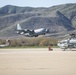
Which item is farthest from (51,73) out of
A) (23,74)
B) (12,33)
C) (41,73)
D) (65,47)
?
(12,33)

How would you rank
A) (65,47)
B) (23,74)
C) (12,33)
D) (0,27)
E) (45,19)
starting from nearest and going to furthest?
(23,74) < (65,47) < (12,33) < (45,19) < (0,27)

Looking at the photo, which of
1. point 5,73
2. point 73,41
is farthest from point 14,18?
point 5,73

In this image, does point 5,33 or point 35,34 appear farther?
point 5,33

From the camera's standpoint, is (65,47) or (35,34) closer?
(65,47)

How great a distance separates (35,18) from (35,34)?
6747 centimetres

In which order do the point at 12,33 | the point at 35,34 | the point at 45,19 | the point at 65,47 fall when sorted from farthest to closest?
1. the point at 45,19
2. the point at 12,33
3. the point at 35,34
4. the point at 65,47

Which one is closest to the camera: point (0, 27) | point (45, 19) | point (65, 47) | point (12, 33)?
point (65, 47)

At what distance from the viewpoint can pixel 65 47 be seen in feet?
128

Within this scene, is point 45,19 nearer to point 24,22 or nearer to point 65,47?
point 24,22

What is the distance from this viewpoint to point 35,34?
93250 millimetres

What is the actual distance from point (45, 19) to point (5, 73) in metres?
143

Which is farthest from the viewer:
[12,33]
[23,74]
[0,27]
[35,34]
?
[0,27]

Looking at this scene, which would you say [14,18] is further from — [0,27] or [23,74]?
[23,74]

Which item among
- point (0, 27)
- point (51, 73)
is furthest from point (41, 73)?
point (0, 27)
